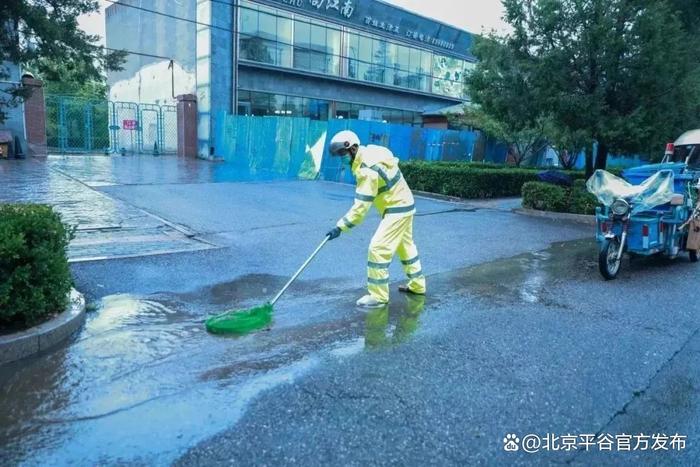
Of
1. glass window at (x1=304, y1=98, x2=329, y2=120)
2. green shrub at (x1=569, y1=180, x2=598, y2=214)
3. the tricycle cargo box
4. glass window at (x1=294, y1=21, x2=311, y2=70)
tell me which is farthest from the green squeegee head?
glass window at (x1=304, y1=98, x2=329, y2=120)

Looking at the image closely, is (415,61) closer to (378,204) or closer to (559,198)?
(559,198)

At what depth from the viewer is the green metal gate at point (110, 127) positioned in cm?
2525

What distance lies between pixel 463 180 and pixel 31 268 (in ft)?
39.5

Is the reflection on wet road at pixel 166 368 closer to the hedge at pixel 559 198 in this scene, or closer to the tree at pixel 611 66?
the hedge at pixel 559 198

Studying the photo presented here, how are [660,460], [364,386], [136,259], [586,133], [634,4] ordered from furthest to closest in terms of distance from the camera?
[586,133], [634,4], [136,259], [364,386], [660,460]

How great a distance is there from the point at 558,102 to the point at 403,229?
843cm

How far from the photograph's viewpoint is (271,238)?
28.4 ft

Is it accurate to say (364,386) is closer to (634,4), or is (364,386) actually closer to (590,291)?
(590,291)

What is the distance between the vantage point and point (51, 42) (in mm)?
5926

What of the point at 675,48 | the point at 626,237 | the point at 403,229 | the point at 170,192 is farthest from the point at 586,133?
the point at 170,192

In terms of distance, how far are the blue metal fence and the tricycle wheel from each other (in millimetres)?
10460

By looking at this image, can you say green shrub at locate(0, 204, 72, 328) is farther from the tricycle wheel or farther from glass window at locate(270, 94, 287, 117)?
glass window at locate(270, 94, 287, 117)

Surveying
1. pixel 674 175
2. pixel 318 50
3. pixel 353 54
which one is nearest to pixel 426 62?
pixel 353 54

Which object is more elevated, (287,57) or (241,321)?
(287,57)
